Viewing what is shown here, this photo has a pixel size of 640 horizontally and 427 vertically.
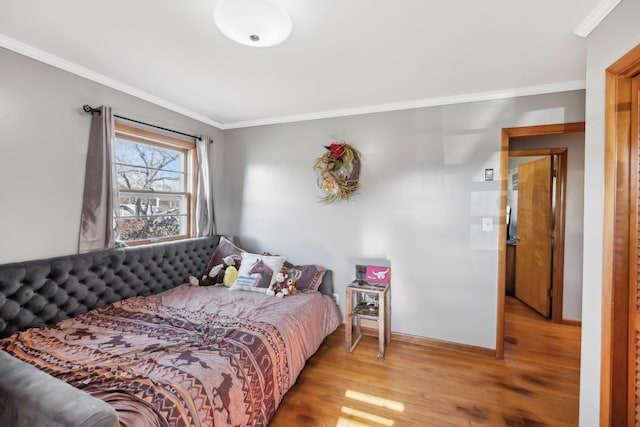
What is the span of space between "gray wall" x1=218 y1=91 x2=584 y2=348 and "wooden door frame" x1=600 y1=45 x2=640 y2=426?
1.23m

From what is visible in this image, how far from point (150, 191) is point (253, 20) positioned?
85.8 inches

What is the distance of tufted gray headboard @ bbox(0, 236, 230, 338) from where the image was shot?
1.80 meters

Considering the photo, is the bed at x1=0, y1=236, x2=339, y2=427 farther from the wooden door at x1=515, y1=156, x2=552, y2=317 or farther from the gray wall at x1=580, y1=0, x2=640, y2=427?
the wooden door at x1=515, y1=156, x2=552, y2=317

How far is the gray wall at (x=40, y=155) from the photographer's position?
72.6 inches

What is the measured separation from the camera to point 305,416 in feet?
6.15

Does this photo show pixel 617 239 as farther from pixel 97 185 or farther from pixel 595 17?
pixel 97 185

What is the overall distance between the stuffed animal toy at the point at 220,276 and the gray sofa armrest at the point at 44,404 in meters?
1.80

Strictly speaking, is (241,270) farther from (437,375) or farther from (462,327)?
(462,327)

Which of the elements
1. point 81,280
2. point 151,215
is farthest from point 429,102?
point 81,280

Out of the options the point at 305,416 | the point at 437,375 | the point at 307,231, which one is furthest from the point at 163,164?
the point at 437,375

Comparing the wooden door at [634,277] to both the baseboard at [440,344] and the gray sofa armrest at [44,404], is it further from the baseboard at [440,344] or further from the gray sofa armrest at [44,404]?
the gray sofa armrest at [44,404]

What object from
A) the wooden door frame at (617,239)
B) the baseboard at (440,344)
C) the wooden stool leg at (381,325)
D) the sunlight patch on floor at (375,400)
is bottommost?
the sunlight patch on floor at (375,400)

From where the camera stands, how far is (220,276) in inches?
118

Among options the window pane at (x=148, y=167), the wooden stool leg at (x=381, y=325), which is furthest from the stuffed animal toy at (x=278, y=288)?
the window pane at (x=148, y=167)
